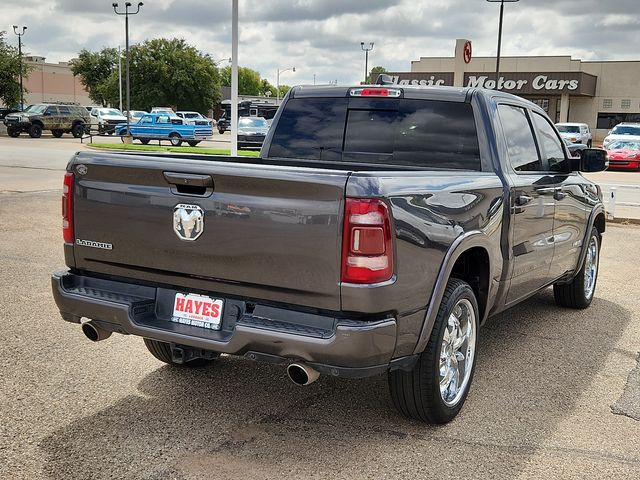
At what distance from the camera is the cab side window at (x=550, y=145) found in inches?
227

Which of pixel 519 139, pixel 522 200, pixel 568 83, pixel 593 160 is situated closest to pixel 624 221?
pixel 593 160

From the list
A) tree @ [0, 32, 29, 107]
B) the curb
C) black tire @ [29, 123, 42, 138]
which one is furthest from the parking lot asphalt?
tree @ [0, 32, 29, 107]

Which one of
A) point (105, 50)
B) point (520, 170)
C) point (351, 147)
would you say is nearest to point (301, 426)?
point (351, 147)

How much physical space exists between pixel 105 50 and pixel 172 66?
17039mm

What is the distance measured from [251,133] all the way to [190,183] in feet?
96.2

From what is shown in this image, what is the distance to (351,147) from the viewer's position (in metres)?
5.09

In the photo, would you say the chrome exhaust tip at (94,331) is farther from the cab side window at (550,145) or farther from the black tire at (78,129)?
the black tire at (78,129)

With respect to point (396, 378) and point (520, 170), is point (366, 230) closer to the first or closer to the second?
point (396, 378)

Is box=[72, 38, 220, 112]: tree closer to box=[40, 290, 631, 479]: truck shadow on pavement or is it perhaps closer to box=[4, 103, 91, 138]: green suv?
box=[4, 103, 91, 138]: green suv

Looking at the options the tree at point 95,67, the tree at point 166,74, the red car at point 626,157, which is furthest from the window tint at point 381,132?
the tree at point 95,67

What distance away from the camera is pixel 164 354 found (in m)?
4.95

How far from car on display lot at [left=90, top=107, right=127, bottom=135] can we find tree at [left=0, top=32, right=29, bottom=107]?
558 centimetres

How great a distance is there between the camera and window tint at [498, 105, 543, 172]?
16.7ft

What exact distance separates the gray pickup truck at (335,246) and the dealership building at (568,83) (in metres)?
51.1
